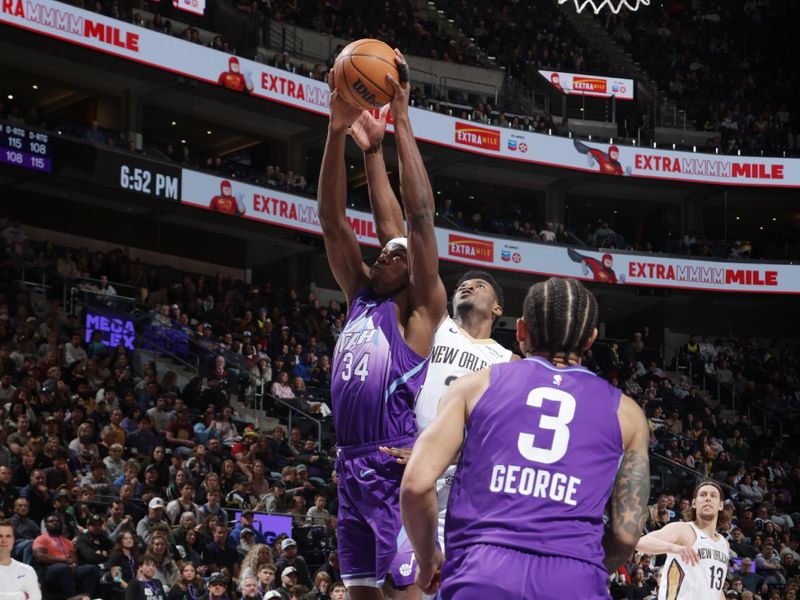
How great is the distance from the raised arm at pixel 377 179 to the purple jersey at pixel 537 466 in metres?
2.58

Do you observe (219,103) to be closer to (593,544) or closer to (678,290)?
(678,290)

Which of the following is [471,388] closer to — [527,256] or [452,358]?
[452,358]

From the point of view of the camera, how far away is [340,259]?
6227 millimetres

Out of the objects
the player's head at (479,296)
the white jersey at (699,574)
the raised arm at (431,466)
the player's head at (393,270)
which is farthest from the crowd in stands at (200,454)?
the raised arm at (431,466)

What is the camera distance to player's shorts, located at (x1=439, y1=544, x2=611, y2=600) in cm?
376

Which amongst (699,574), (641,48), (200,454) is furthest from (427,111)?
(699,574)

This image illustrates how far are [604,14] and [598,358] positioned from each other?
56.0ft

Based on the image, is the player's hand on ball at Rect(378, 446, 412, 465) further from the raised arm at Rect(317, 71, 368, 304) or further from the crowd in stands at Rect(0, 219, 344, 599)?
the crowd in stands at Rect(0, 219, 344, 599)

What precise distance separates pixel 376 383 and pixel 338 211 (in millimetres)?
940

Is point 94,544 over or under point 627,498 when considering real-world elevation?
under

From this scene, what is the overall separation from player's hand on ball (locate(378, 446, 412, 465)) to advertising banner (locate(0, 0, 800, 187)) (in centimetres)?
2245

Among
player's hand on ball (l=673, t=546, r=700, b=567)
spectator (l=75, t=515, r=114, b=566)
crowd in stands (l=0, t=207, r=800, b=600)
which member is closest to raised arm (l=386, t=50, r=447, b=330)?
player's hand on ball (l=673, t=546, r=700, b=567)

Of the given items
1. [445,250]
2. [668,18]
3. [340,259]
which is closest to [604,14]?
[668,18]

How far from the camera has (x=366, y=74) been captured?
6.02 m
